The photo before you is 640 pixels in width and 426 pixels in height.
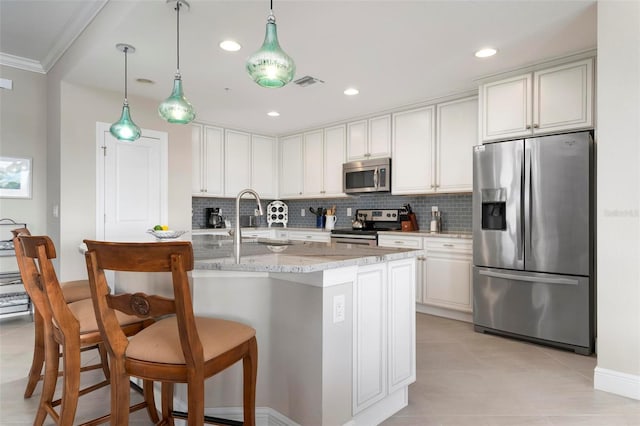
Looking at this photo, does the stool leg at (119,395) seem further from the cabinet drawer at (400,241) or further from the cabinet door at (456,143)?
the cabinet door at (456,143)

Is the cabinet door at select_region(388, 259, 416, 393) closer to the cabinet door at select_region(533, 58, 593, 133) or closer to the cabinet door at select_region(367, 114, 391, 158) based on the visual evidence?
the cabinet door at select_region(533, 58, 593, 133)

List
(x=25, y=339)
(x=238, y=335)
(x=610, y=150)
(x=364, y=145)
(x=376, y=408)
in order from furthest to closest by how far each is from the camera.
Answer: (x=364, y=145) < (x=25, y=339) < (x=610, y=150) < (x=376, y=408) < (x=238, y=335)

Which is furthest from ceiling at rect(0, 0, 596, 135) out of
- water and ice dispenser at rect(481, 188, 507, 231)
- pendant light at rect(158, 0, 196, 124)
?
water and ice dispenser at rect(481, 188, 507, 231)

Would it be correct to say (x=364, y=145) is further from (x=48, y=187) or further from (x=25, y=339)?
(x=25, y=339)

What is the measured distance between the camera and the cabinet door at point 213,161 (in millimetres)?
5176

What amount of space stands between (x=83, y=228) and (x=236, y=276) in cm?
277

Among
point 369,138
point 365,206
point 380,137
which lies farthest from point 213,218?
point 380,137

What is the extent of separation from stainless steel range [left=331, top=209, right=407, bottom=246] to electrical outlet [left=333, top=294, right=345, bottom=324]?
2.76 meters

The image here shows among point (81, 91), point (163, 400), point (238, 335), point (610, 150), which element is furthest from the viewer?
point (81, 91)

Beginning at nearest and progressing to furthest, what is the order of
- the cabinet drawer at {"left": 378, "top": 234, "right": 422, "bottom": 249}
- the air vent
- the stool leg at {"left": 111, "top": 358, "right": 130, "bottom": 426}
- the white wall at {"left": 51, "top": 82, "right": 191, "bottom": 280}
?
the stool leg at {"left": 111, "top": 358, "right": 130, "bottom": 426} → the air vent → the white wall at {"left": 51, "top": 82, "right": 191, "bottom": 280} → the cabinet drawer at {"left": 378, "top": 234, "right": 422, "bottom": 249}

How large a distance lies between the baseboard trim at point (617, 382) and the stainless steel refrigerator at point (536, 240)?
1.85 feet

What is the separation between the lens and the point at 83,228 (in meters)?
3.73

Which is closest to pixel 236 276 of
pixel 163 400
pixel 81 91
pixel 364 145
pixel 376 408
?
pixel 163 400

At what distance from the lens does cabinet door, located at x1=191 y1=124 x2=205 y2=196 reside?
16.6 ft
